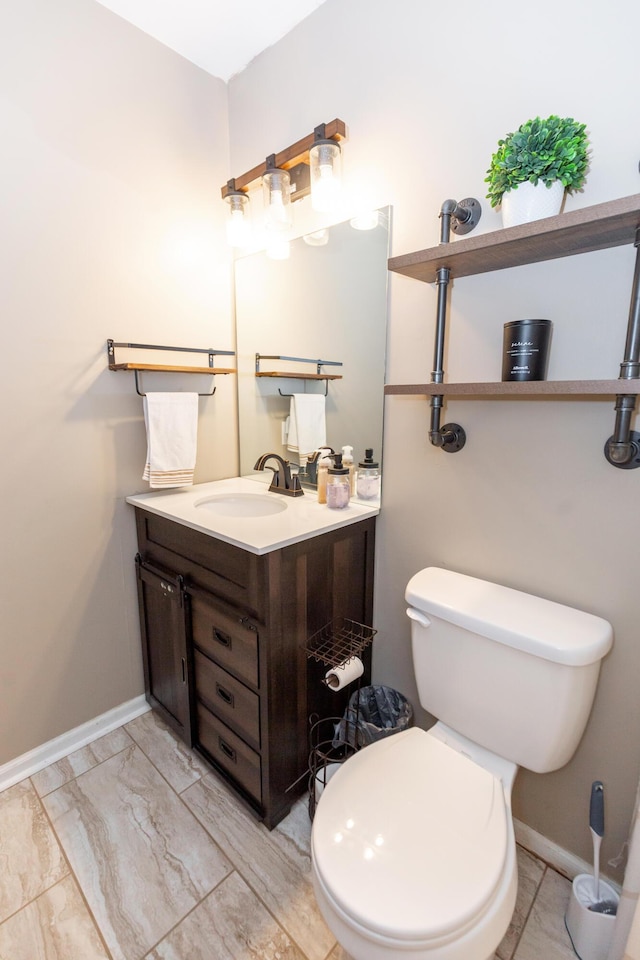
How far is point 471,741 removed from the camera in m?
1.17

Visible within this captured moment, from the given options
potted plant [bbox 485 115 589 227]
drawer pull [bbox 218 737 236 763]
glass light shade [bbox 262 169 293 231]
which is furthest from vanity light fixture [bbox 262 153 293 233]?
drawer pull [bbox 218 737 236 763]

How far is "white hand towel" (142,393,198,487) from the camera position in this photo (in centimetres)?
159

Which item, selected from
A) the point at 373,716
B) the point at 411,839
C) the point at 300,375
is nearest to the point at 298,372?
the point at 300,375

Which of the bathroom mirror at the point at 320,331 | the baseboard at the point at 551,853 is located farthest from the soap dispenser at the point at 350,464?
the baseboard at the point at 551,853

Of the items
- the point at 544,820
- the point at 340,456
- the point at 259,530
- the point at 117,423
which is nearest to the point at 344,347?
the point at 340,456

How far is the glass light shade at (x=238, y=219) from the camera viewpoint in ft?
5.50

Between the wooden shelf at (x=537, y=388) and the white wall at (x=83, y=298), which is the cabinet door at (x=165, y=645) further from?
the wooden shelf at (x=537, y=388)

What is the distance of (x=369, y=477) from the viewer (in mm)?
1494

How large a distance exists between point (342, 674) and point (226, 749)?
526 millimetres

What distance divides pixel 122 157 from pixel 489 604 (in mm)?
1890

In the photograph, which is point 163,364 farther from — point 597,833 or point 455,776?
point 597,833

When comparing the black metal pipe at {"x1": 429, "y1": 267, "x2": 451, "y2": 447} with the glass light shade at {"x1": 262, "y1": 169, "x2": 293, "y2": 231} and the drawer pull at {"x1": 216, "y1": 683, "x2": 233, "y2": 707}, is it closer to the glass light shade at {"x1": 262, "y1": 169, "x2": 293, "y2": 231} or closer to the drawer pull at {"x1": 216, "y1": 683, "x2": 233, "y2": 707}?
the glass light shade at {"x1": 262, "y1": 169, "x2": 293, "y2": 231}

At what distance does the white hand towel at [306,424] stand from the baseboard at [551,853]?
140 centimetres

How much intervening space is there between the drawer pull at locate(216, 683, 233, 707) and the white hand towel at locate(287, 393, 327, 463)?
2.87 ft
